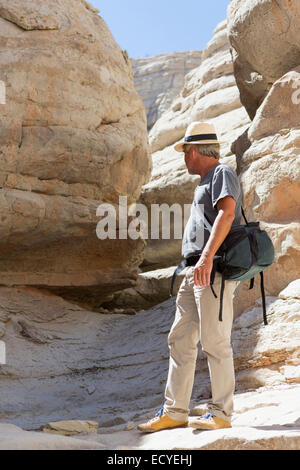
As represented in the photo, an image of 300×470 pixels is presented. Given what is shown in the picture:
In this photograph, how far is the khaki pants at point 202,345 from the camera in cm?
313

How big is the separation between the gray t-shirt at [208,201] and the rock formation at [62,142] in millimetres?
4668

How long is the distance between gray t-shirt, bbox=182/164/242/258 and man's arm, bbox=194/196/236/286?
76 millimetres

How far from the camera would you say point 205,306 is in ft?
10.6

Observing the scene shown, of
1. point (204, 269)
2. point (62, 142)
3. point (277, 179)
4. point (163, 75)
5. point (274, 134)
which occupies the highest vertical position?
point (163, 75)

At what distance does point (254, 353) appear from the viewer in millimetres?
4980

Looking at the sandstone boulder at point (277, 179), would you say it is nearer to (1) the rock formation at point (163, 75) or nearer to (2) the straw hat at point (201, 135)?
(2) the straw hat at point (201, 135)

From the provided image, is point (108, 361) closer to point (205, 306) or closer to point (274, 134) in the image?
point (274, 134)

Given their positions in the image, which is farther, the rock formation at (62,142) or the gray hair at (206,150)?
the rock formation at (62,142)

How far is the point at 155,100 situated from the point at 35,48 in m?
21.9

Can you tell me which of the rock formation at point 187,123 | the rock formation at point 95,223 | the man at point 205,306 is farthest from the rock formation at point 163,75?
the man at point 205,306

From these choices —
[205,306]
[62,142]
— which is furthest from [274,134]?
[205,306]

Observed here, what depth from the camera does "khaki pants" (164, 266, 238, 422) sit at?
313cm

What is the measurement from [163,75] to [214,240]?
28.5 m

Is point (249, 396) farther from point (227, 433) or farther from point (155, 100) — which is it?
point (155, 100)
